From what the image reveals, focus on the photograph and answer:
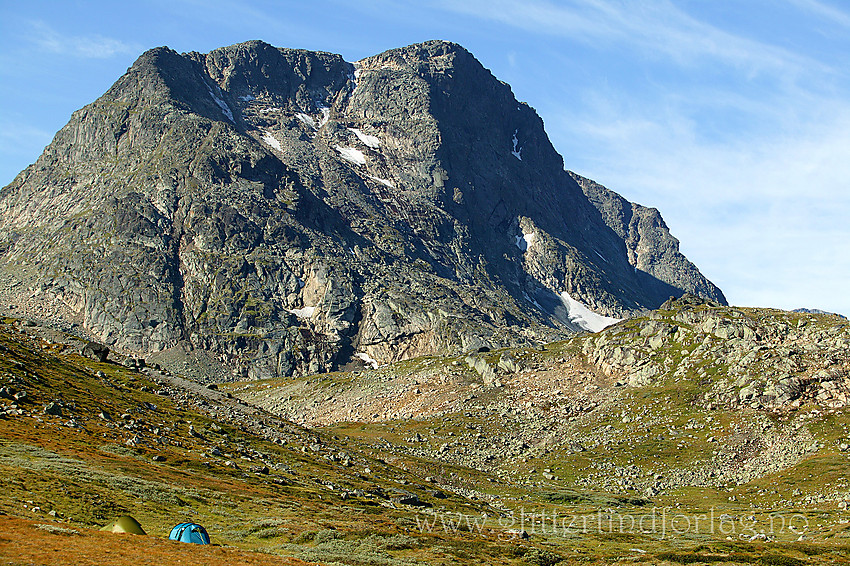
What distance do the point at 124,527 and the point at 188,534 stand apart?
4.00m

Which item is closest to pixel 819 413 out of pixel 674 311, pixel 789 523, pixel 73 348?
pixel 789 523

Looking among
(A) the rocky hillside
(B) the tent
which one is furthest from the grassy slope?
(A) the rocky hillside

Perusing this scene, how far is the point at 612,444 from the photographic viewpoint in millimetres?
119312

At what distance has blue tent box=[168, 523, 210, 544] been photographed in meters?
44.9

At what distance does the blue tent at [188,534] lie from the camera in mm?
44875

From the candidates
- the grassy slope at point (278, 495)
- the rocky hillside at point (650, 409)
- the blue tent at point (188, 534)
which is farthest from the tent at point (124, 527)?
the rocky hillside at point (650, 409)

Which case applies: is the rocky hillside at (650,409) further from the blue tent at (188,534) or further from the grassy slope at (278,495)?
the blue tent at (188,534)

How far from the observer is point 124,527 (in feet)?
143

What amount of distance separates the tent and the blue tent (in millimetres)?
2023

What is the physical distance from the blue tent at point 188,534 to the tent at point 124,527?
2023 mm

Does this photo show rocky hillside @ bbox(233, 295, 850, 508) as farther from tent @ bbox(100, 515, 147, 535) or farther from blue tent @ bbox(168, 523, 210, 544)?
tent @ bbox(100, 515, 147, 535)

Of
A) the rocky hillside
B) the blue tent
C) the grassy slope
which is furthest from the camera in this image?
the rocky hillside

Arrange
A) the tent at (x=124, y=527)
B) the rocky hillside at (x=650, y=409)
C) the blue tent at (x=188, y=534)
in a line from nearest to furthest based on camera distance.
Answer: the tent at (x=124, y=527), the blue tent at (x=188, y=534), the rocky hillside at (x=650, y=409)

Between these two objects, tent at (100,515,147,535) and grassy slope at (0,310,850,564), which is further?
grassy slope at (0,310,850,564)
